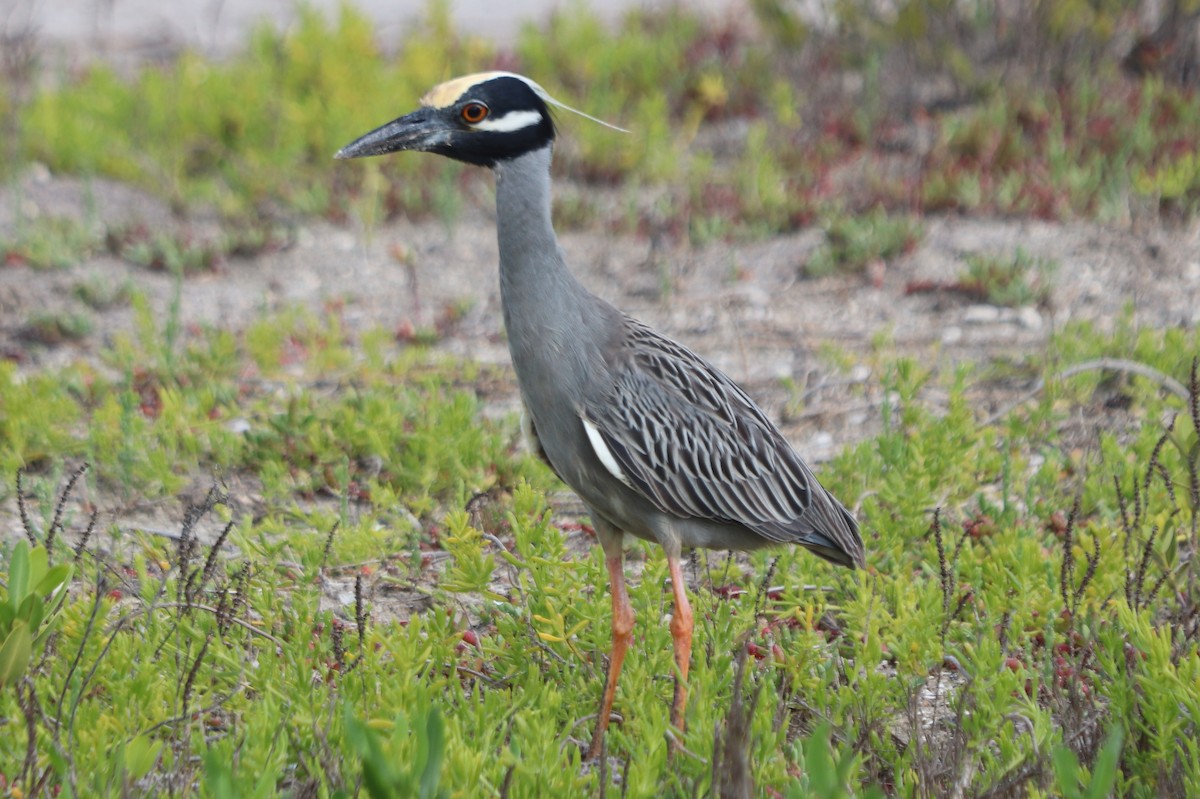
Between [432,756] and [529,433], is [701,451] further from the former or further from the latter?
[432,756]

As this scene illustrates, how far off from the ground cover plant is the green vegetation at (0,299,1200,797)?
2 centimetres

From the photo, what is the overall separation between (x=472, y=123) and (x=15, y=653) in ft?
6.67

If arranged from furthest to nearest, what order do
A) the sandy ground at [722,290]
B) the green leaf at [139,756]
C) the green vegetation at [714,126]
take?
1. the green vegetation at [714,126]
2. the sandy ground at [722,290]
3. the green leaf at [139,756]

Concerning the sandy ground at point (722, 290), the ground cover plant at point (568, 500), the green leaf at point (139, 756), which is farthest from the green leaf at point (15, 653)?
the sandy ground at point (722, 290)

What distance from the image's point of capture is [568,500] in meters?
5.92

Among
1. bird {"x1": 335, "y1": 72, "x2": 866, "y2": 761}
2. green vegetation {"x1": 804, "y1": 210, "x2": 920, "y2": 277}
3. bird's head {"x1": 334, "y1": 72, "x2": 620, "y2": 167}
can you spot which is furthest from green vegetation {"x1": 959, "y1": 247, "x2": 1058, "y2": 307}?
bird's head {"x1": 334, "y1": 72, "x2": 620, "y2": 167}

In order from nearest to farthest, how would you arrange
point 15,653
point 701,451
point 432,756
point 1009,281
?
point 432,756 → point 15,653 → point 701,451 → point 1009,281

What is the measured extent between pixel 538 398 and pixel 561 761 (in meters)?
1.15

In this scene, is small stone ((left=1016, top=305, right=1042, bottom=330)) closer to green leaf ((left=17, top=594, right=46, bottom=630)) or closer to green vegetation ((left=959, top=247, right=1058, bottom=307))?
green vegetation ((left=959, top=247, right=1058, bottom=307))

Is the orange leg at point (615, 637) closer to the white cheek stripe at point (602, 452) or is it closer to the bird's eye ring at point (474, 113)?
the white cheek stripe at point (602, 452)

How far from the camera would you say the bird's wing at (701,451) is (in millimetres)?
4324

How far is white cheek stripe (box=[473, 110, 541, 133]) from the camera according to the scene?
14.3 ft

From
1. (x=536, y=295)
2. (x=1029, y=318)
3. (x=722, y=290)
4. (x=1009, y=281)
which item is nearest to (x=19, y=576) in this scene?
(x=536, y=295)

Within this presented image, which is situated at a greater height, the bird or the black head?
the black head
